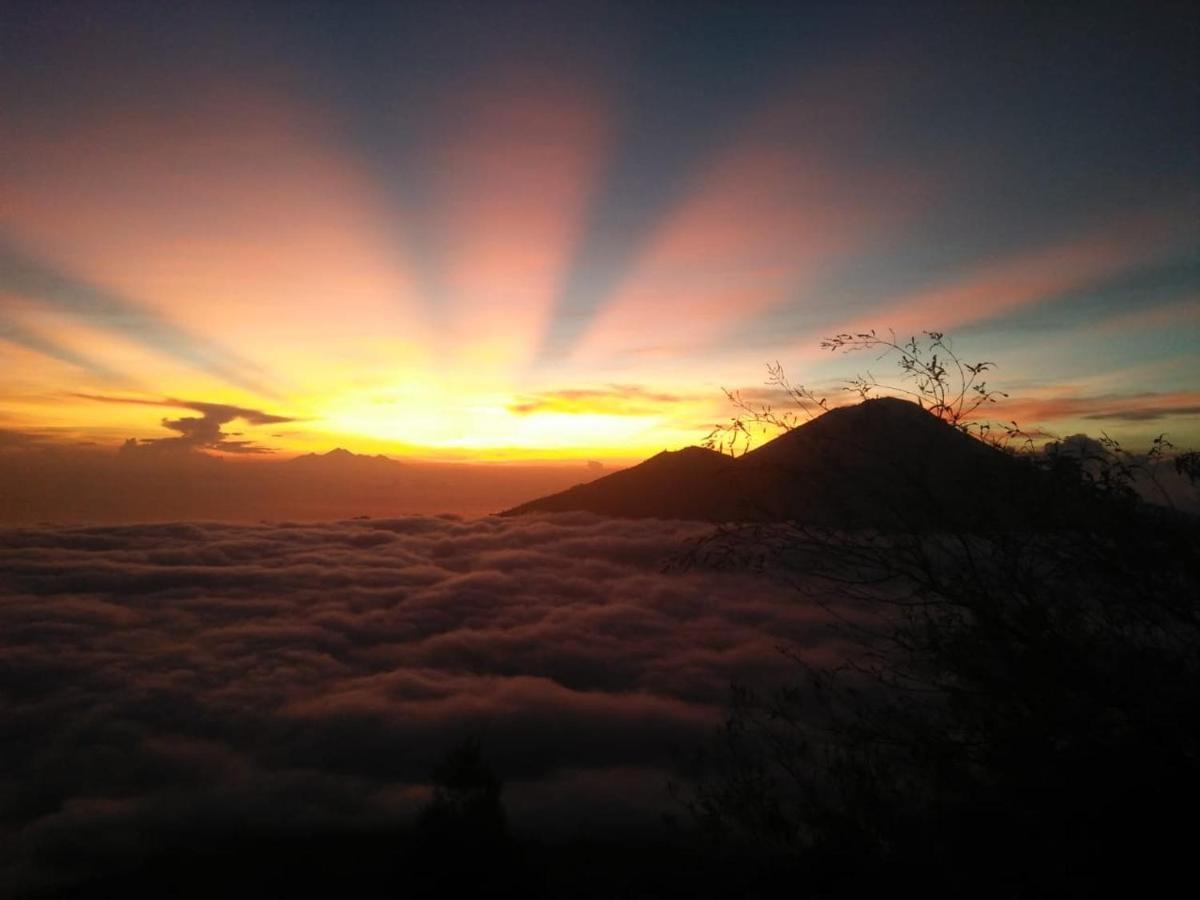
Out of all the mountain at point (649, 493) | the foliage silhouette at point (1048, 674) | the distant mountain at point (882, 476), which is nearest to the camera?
the foliage silhouette at point (1048, 674)

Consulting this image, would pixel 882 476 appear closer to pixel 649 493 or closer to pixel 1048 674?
pixel 1048 674

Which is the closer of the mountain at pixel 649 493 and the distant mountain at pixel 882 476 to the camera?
the distant mountain at pixel 882 476

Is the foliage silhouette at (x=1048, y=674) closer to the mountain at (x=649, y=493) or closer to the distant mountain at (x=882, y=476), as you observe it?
the distant mountain at (x=882, y=476)

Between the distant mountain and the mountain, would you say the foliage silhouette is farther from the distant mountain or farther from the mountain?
the mountain

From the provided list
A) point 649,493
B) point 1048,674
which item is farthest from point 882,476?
point 649,493

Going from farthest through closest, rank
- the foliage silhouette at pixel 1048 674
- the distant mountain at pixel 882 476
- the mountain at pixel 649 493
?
1. the mountain at pixel 649 493
2. the distant mountain at pixel 882 476
3. the foliage silhouette at pixel 1048 674

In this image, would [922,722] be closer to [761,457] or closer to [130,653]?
[761,457]

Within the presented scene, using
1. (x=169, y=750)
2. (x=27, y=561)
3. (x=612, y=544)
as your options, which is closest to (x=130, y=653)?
(x=169, y=750)

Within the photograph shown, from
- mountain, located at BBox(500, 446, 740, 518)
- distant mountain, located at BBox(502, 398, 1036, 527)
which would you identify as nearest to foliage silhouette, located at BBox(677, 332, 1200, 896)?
distant mountain, located at BBox(502, 398, 1036, 527)

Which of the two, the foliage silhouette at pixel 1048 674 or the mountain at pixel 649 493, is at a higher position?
the mountain at pixel 649 493

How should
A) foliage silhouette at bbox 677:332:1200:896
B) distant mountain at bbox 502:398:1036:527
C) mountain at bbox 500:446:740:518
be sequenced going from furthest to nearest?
mountain at bbox 500:446:740:518
distant mountain at bbox 502:398:1036:527
foliage silhouette at bbox 677:332:1200:896

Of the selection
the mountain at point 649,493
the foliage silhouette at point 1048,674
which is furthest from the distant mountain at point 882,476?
the mountain at point 649,493
